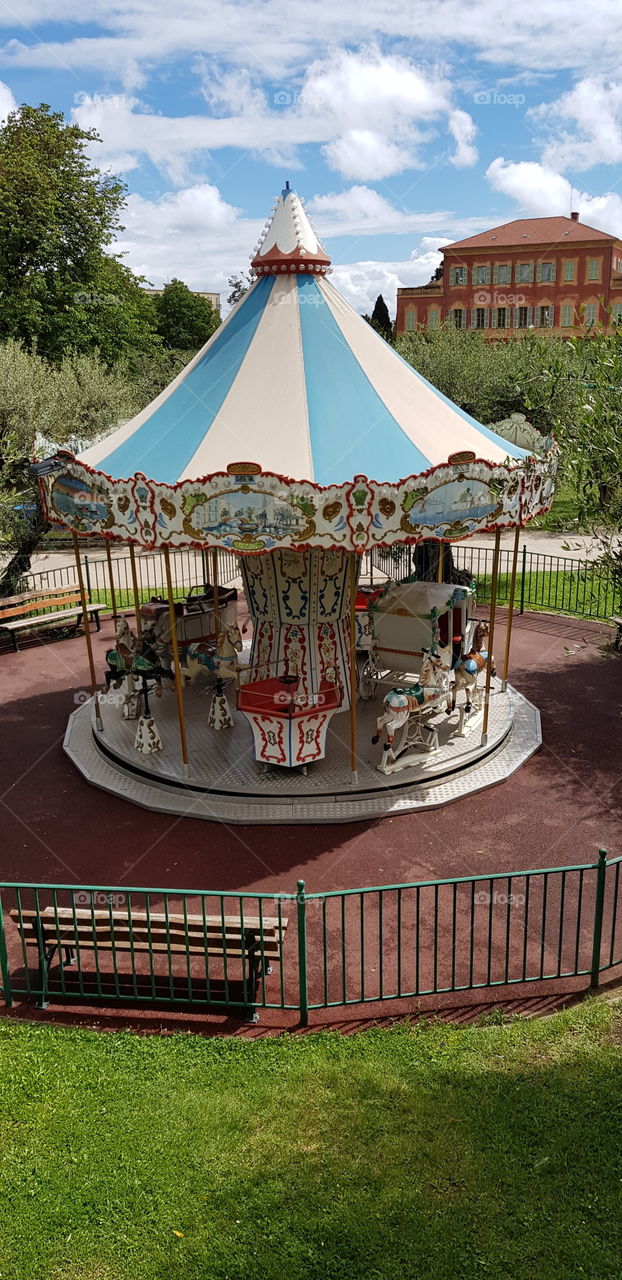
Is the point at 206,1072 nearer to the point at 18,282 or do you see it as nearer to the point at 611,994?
the point at 611,994

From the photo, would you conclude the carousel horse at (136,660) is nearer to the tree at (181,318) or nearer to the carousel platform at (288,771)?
the carousel platform at (288,771)

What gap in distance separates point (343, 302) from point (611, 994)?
8593mm

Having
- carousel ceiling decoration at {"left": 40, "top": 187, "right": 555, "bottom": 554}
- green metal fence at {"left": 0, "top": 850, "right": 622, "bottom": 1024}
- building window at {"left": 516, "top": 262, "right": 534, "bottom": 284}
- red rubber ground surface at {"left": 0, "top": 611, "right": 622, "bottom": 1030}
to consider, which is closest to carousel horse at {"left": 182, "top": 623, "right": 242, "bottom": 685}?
red rubber ground surface at {"left": 0, "top": 611, "right": 622, "bottom": 1030}

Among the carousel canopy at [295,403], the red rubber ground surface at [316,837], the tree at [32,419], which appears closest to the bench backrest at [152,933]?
the red rubber ground surface at [316,837]

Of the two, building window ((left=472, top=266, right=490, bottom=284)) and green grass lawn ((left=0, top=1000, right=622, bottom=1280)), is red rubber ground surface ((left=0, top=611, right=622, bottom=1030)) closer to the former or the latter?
green grass lawn ((left=0, top=1000, right=622, bottom=1280))

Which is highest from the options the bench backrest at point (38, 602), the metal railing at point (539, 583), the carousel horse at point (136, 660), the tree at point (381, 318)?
the tree at point (381, 318)

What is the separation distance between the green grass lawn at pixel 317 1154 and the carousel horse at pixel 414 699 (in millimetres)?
4138

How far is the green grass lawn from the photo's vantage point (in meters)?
4.46

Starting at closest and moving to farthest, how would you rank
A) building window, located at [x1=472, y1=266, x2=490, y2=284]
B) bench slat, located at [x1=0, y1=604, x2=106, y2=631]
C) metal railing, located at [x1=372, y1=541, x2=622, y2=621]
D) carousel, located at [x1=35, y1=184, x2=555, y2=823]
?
carousel, located at [x1=35, y1=184, x2=555, y2=823], bench slat, located at [x1=0, y1=604, x2=106, y2=631], metal railing, located at [x1=372, y1=541, x2=622, y2=621], building window, located at [x1=472, y1=266, x2=490, y2=284]

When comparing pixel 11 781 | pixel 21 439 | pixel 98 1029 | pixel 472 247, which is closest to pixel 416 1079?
pixel 98 1029

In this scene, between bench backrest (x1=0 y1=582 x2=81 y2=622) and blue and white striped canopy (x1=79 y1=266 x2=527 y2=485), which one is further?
bench backrest (x1=0 y1=582 x2=81 y2=622)

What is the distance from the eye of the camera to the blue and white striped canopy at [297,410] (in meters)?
9.47

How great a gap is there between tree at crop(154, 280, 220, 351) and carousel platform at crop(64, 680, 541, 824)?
58.0m

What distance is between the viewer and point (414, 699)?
10188 millimetres
